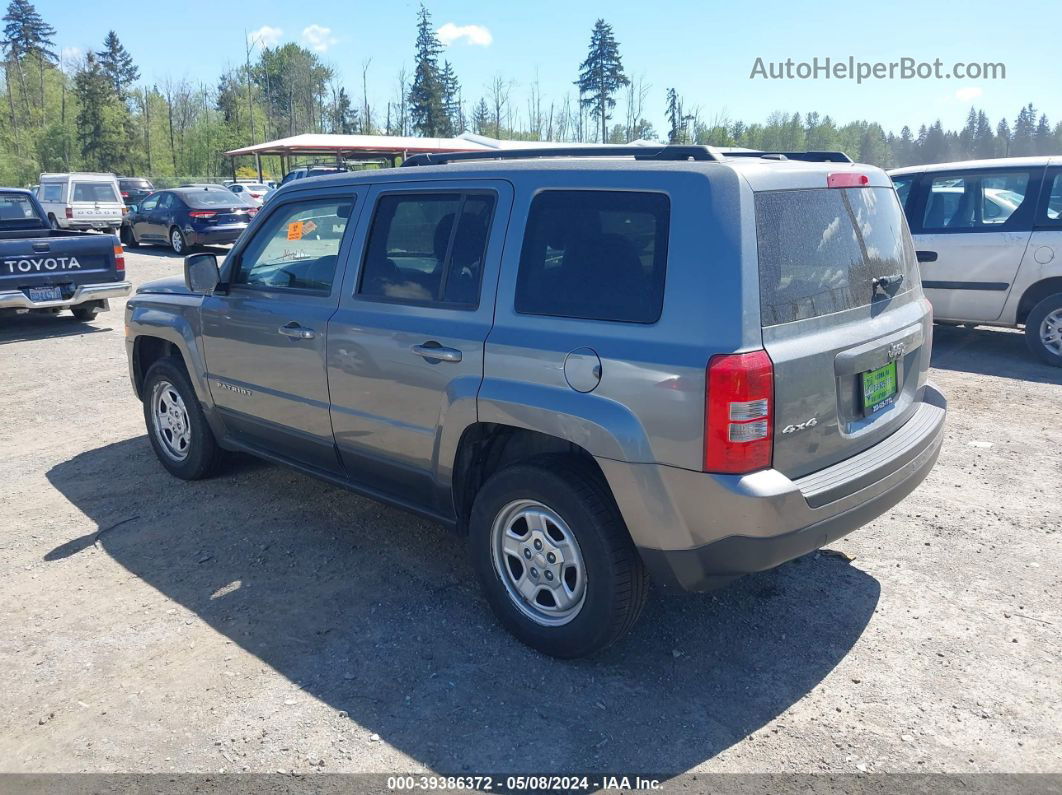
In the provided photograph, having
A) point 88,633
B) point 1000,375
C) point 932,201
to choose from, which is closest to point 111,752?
point 88,633

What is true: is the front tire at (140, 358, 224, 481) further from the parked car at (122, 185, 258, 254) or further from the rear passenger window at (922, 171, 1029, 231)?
the parked car at (122, 185, 258, 254)

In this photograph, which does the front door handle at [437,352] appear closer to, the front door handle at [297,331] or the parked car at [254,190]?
the front door handle at [297,331]

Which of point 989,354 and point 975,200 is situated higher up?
point 975,200

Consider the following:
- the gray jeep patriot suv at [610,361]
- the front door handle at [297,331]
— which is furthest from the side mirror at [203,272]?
the front door handle at [297,331]

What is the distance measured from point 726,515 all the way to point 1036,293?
676 centimetres

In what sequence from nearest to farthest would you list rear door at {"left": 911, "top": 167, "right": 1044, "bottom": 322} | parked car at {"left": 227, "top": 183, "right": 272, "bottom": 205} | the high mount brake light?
the high mount brake light < rear door at {"left": 911, "top": 167, "right": 1044, "bottom": 322} < parked car at {"left": 227, "top": 183, "right": 272, "bottom": 205}

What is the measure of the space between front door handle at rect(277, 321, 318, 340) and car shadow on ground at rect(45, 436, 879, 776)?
1131mm

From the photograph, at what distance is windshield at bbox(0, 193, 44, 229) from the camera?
10.9 metres

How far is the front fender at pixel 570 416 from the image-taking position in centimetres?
297

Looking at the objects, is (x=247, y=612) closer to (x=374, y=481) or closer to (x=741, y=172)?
(x=374, y=481)

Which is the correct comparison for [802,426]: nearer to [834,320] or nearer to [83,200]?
[834,320]

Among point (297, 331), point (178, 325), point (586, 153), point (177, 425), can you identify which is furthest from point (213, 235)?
point (586, 153)

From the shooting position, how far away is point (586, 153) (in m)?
3.76

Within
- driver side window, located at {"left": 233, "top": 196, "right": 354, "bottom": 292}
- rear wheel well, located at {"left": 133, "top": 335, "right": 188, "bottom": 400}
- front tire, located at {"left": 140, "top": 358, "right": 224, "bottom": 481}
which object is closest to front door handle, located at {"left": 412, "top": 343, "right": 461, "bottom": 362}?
driver side window, located at {"left": 233, "top": 196, "right": 354, "bottom": 292}
